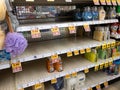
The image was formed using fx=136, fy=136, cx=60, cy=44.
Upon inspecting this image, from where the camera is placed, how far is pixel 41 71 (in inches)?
67.2

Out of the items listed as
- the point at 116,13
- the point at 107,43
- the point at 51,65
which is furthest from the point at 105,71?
the point at 51,65

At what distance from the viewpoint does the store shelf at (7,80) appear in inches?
57.5

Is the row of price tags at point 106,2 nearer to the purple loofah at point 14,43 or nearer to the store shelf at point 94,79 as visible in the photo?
the purple loofah at point 14,43

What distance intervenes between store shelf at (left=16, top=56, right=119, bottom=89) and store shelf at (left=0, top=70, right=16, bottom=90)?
6 centimetres

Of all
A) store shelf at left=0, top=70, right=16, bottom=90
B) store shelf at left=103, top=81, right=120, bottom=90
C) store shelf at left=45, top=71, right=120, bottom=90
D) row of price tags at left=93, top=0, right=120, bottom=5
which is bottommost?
store shelf at left=103, top=81, right=120, bottom=90

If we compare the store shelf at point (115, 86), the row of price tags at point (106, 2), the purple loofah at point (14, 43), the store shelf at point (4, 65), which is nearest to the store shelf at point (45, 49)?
the store shelf at point (4, 65)

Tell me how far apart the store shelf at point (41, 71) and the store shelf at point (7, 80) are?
6 centimetres

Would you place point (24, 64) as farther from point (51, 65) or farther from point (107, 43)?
point (107, 43)

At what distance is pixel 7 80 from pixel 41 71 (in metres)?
0.41

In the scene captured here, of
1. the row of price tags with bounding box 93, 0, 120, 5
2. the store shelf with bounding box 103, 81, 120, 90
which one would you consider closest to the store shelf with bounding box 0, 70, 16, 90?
the row of price tags with bounding box 93, 0, 120, 5

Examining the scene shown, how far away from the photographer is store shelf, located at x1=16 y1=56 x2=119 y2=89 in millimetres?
1511

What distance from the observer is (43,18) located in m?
1.92

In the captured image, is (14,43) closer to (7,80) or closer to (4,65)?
(4,65)

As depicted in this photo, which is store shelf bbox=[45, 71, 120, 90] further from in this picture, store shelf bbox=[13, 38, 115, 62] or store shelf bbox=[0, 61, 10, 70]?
store shelf bbox=[0, 61, 10, 70]
